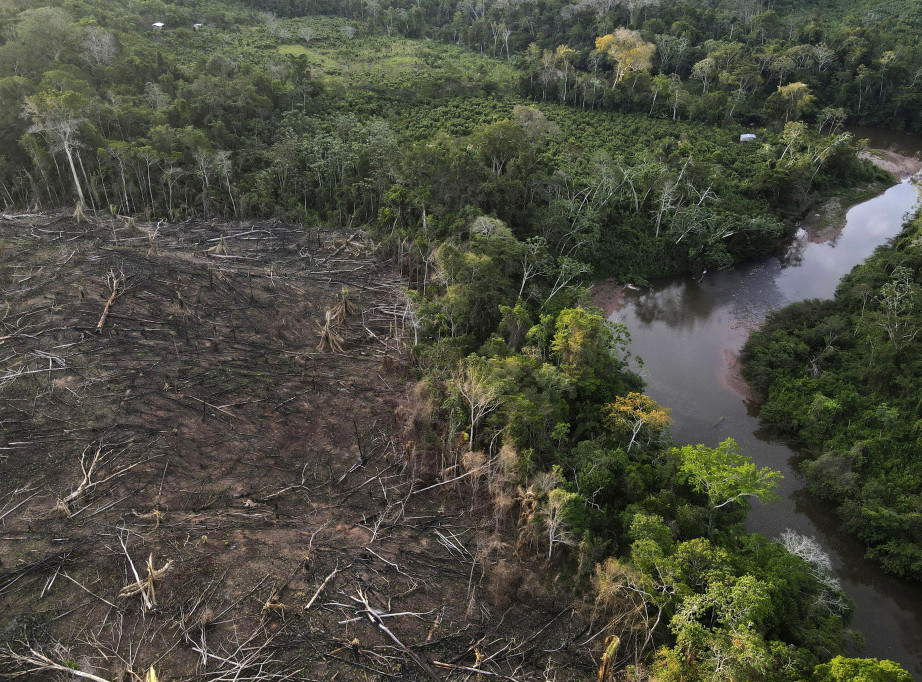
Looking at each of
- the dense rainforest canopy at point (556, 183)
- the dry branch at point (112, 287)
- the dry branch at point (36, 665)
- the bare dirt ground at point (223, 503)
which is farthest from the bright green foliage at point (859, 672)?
the dry branch at point (112, 287)

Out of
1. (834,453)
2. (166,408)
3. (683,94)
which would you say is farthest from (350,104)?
(834,453)

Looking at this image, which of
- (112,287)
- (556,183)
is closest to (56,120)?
(112,287)

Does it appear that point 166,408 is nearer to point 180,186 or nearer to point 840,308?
point 180,186

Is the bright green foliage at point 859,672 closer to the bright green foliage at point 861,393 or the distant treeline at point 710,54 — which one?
the bright green foliage at point 861,393

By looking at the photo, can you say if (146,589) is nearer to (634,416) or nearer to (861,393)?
(634,416)

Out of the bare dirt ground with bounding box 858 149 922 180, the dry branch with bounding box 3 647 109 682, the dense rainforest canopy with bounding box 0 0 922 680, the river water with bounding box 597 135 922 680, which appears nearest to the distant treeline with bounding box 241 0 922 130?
the dense rainforest canopy with bounding box 0 0 922 680
